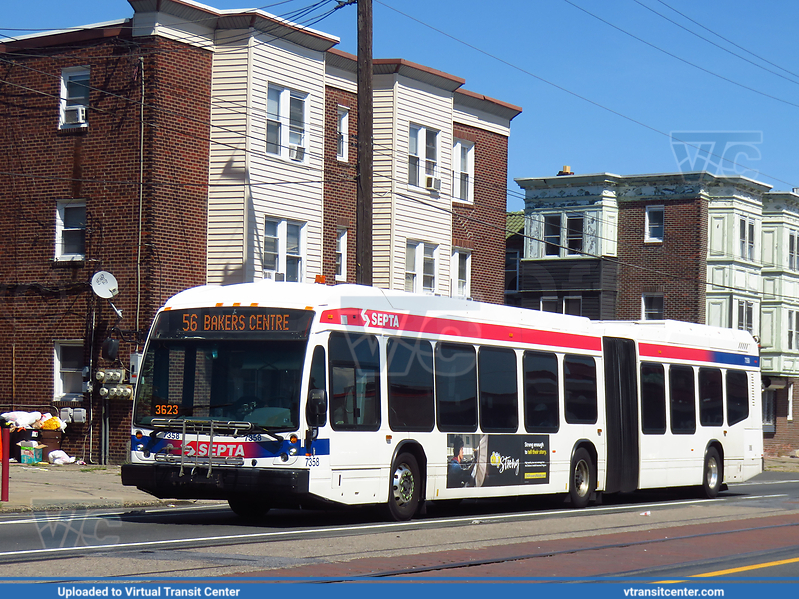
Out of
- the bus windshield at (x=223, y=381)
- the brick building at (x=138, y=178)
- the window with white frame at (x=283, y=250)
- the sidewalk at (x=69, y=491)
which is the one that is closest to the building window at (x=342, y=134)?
the brick building at (x=138, y=178)

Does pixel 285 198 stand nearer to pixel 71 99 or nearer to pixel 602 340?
pixel 71 99

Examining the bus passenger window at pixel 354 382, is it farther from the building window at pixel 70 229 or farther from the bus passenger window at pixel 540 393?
the building window at pixel 70 229

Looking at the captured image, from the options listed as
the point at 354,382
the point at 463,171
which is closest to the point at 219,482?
the point at 354,382

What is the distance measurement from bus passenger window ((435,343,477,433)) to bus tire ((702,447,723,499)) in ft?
25.5

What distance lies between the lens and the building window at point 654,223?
5034cm

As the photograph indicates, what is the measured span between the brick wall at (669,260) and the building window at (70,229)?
1071 inches

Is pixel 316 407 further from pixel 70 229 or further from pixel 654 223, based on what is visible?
pixel 654 223

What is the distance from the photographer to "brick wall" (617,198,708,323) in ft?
162

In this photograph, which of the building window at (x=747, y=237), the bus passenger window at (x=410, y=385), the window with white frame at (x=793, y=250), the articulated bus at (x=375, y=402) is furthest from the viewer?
the window with white frame at (x=793, y=250)

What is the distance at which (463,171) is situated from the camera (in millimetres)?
35156

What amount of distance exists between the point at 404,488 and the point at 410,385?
1392 millimetres

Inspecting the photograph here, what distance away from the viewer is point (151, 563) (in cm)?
1021

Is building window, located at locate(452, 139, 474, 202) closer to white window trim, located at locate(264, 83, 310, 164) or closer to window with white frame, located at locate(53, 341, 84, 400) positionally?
white window trim, located at locate(264, 83, 310, 164)

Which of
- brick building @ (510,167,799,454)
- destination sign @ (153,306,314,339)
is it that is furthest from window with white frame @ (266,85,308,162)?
brick building @ (510,167,799,454)
